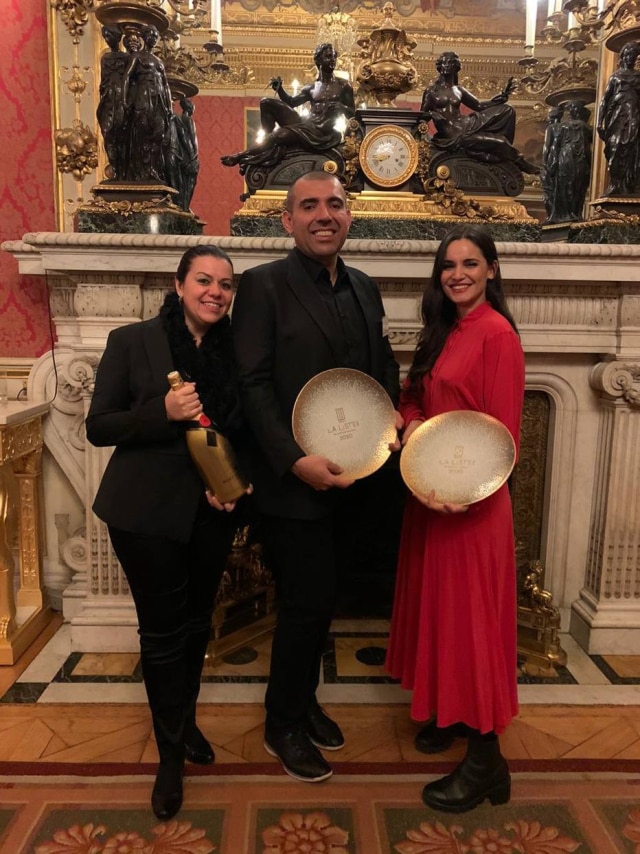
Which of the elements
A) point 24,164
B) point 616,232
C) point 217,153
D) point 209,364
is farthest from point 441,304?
point 217,153

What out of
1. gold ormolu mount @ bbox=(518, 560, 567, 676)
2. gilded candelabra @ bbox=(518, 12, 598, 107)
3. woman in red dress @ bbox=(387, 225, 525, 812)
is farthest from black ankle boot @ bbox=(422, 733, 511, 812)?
gilded candelabra @ bbox=(518, 12, 598, 107)

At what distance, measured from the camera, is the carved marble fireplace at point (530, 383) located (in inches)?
101

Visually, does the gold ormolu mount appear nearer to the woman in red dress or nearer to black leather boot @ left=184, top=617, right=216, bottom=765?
the woman in red dress

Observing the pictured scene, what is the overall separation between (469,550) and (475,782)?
2.28 feet

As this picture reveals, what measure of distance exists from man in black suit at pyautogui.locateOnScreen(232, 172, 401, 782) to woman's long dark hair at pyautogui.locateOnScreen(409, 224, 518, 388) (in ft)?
0.37

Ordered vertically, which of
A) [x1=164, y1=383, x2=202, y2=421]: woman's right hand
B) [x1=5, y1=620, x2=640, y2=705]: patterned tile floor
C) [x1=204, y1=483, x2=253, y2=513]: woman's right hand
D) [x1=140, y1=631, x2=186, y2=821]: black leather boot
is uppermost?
[x1=164, y1=383, x2=202, y2=421]: woman's right hand

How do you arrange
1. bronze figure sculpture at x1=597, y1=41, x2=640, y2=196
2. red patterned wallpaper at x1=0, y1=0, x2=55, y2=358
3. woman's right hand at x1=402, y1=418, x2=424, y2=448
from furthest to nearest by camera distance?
red patterned wallpaper at x1=0, y1=0, x2=55, y2=358 → bronze figure sculpture at x1=597, y1=41, x2=640, y2=196 → woman's right hand at x1=402, y1=418, x2=424, y2=448

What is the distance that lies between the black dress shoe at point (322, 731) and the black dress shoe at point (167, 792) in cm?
50

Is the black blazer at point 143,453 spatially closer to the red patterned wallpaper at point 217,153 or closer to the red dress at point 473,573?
the red dress at point 473,573

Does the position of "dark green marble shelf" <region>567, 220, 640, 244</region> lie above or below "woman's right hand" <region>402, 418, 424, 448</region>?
above

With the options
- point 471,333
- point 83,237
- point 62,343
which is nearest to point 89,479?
point 62,343

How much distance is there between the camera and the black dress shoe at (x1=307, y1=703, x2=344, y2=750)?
215 cm

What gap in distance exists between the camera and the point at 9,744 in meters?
2.16

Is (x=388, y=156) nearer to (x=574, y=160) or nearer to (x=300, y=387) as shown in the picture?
(x=574, y=160)
